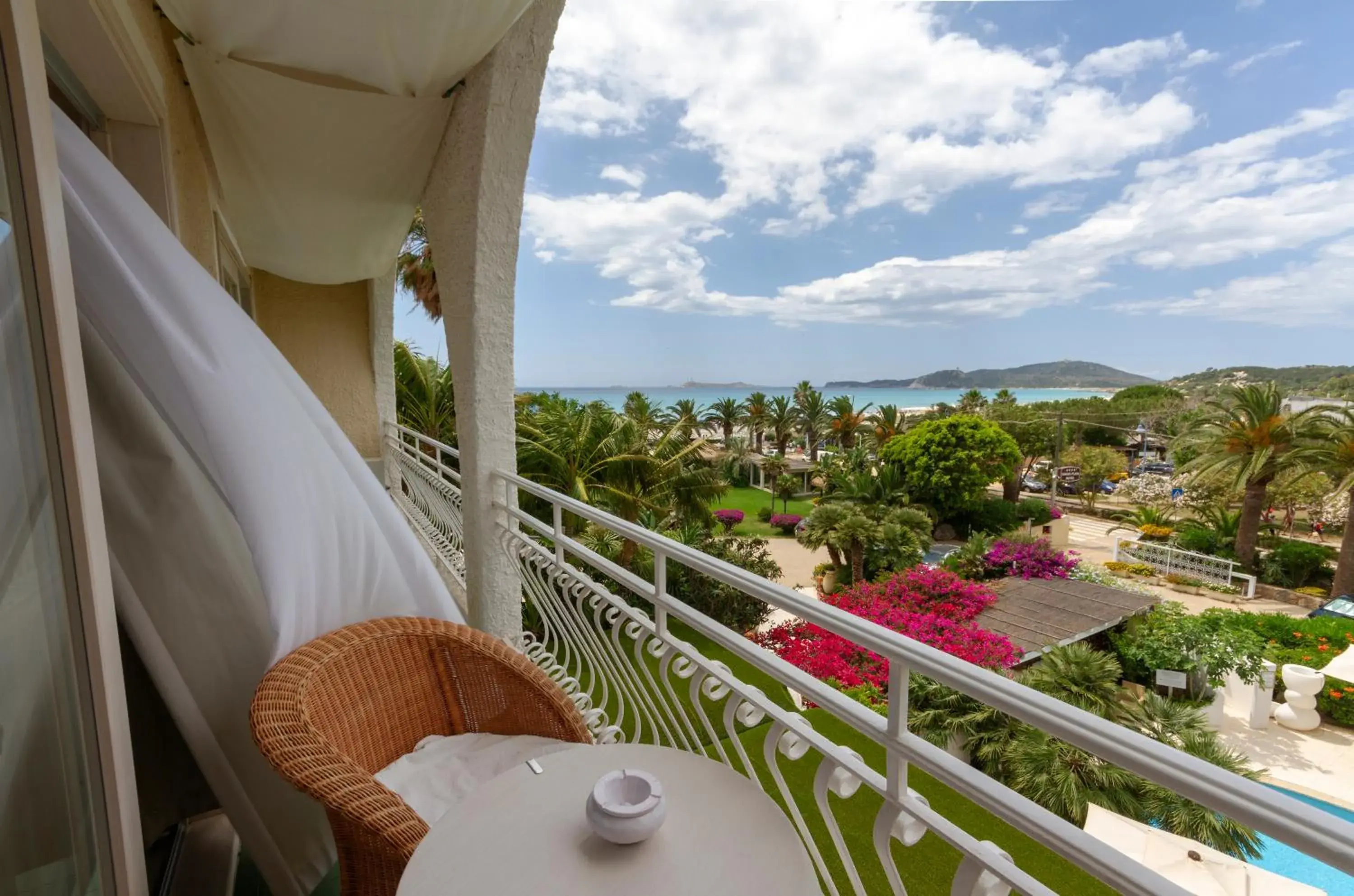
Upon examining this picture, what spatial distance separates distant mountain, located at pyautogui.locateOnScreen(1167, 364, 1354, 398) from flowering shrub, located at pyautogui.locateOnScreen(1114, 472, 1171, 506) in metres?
4.38

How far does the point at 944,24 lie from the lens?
26.1 meters

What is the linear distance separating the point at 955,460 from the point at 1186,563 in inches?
319

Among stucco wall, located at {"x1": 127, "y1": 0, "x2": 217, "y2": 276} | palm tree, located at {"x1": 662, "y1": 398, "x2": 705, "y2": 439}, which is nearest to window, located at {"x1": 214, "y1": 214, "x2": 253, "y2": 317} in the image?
stucco wall, located at {"x1": 127, "y1": 0, "x2": 217, "y2": 276}

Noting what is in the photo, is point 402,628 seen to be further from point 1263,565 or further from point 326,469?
point 1263,565

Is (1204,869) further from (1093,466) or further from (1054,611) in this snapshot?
(1093,466)

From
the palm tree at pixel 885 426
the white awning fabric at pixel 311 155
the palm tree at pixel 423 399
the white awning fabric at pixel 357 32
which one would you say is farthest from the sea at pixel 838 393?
the white awning fabric at pixel 357 32

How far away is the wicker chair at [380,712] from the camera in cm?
95

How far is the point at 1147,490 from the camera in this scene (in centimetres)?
2553

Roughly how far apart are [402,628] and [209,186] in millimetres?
2534

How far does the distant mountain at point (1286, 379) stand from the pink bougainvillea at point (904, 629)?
13.9m

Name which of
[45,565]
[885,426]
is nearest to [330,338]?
[45,565]

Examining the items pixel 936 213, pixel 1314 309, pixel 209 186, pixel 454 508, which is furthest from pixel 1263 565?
pixel 936 213

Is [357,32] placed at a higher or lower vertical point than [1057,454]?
higher

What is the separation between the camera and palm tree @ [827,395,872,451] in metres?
28.0
